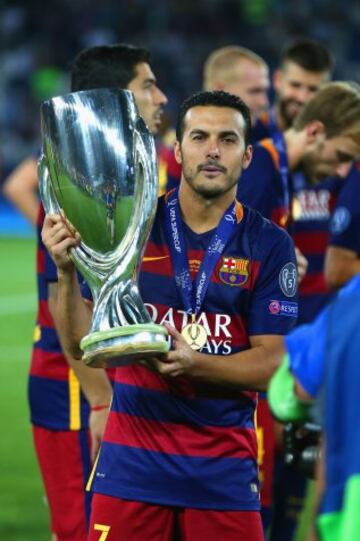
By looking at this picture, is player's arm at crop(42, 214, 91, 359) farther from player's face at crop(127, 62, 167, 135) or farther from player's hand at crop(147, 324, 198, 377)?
player's face at crop(127, 62, 167, 135)

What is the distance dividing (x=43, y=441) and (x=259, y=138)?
6.95 feet

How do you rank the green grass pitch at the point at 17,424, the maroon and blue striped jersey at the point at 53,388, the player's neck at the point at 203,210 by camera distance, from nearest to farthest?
the player's neck at the point at 203,210 < the maroon and blue striped jersey at the point at 53,388 < the green grass pitch at the point at 17,424

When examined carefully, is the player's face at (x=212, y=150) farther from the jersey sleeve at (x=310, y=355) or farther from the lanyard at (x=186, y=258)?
the jersey sleeve at (x=310, y=355)

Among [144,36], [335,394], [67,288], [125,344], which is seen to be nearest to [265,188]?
[67,288]

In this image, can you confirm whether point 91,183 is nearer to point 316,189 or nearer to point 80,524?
point 80,524

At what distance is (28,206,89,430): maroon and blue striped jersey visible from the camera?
15.1 feet

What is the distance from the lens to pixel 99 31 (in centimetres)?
2277

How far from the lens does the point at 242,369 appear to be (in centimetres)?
349

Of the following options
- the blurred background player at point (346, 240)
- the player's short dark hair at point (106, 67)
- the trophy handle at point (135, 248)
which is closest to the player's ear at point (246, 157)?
the trophy handle at point (135, 248)

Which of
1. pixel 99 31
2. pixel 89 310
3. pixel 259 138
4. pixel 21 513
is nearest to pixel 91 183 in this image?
pixel 89 310

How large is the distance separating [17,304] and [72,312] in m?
10.1

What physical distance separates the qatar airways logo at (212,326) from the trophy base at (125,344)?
41cm

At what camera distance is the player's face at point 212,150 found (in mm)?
3613

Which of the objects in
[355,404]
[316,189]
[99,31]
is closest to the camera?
[355,404]
